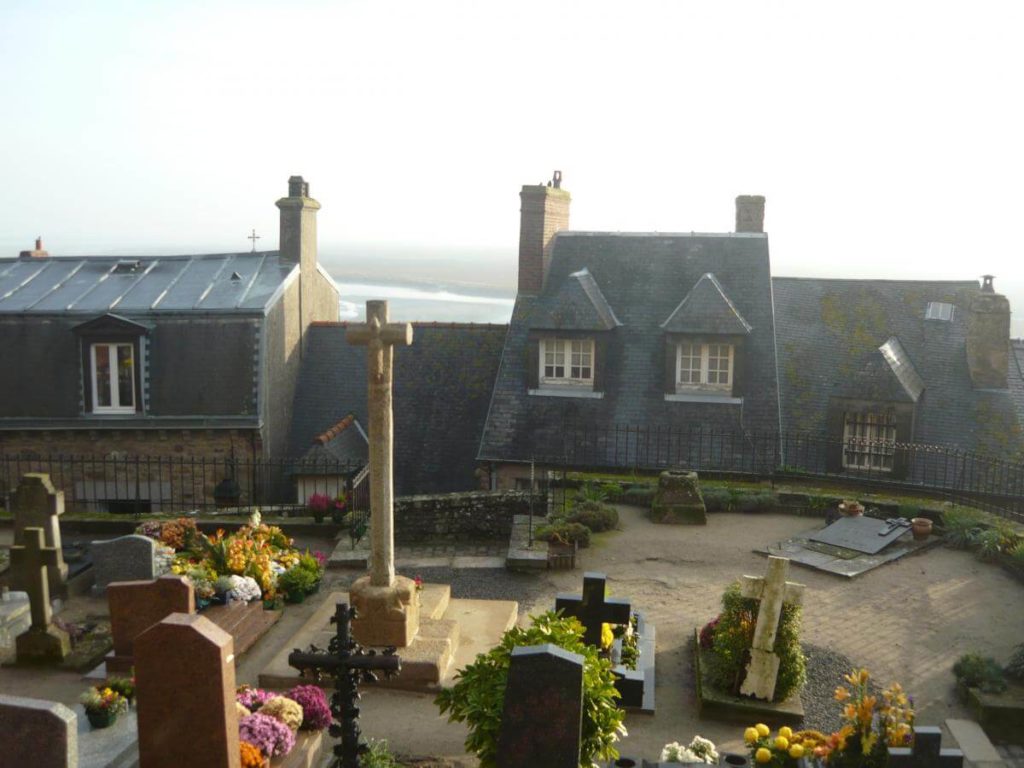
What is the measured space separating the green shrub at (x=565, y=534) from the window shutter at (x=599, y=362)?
672 centimetres

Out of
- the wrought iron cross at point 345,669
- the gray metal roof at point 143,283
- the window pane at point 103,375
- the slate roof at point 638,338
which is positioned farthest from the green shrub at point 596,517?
the window pane at point 103,375

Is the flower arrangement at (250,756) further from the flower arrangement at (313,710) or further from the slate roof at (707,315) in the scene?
the slate roof at (707,315)

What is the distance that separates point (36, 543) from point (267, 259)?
15.2 metres

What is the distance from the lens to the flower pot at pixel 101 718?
28.6ft

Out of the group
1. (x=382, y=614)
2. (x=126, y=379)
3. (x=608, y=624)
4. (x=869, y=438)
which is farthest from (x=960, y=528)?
(x=126, y=379)

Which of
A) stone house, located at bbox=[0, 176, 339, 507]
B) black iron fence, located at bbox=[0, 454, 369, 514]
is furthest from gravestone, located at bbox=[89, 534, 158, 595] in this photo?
stone house, located at bbox=[0, 176, 339, 507]

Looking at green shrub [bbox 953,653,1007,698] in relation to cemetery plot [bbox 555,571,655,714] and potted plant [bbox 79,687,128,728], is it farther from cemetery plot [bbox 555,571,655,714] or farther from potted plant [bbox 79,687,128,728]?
potted plant [bbox 79,687,128,728]

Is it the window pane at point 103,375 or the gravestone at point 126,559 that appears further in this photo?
the window pane at point 103,375

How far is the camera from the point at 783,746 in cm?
789

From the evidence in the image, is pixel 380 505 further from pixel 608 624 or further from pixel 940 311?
pixel 940 311

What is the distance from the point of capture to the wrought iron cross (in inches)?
293

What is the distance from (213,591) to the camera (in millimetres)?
11922

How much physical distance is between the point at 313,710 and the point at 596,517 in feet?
27.2

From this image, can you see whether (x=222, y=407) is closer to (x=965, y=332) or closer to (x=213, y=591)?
(x=213, y=591)
